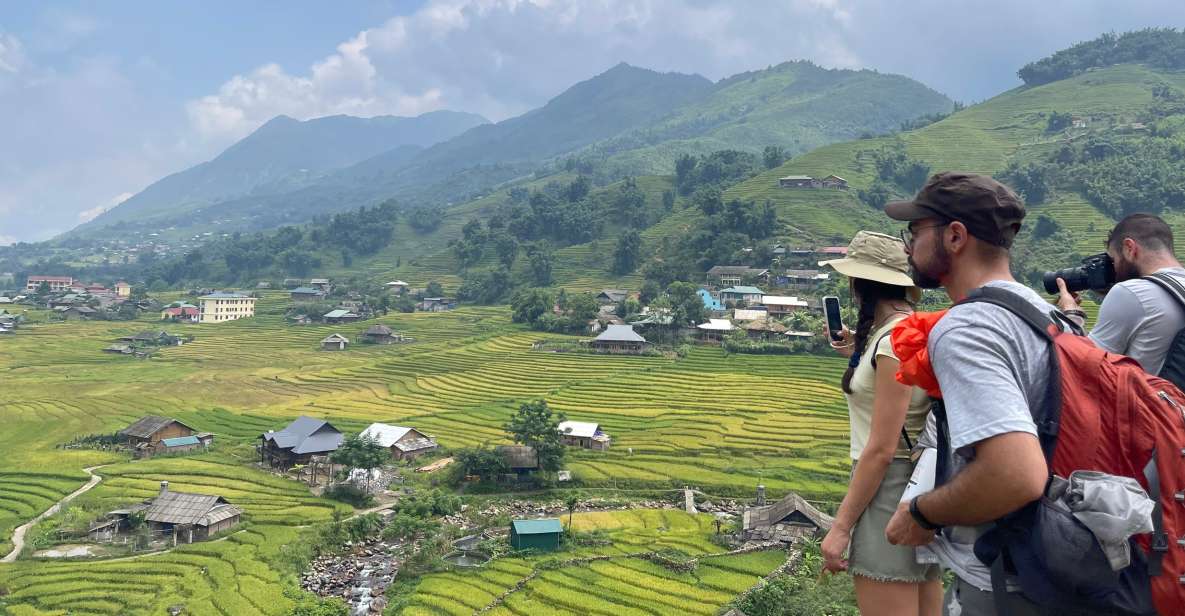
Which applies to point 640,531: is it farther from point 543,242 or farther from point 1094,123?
point 1094,123

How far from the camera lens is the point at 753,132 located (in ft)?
523

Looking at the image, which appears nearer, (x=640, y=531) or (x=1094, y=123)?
(x=640, y=531)

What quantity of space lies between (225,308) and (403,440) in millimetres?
45539

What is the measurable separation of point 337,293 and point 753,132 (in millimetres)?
112728

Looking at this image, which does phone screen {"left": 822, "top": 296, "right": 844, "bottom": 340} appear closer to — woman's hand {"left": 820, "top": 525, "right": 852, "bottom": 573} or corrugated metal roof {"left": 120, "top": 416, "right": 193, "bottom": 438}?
woman's hand {"left": 820, "top": 525, "right": 852, "bottom": 573}

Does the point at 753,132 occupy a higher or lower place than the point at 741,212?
higher

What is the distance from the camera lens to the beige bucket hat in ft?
10.6

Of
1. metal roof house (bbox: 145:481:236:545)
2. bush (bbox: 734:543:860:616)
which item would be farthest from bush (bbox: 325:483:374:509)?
bush (bbox: 734:543:860:616)

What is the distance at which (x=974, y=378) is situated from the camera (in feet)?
6.84

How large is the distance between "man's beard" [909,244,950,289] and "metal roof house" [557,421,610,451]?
27008mm

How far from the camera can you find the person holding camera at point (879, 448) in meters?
2.85

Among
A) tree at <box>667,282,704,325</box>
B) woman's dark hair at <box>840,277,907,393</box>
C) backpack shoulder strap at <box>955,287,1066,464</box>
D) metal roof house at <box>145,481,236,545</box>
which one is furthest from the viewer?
tree at <box>667,282,704,325</box>

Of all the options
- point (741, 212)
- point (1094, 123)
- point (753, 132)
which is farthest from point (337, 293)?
point (753, 132)

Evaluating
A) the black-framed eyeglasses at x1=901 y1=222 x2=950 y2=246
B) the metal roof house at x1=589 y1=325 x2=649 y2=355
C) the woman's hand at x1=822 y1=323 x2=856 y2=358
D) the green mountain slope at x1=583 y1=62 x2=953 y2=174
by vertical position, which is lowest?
the metal roof house at x1=589 y1=325 x2=649 y2=355
